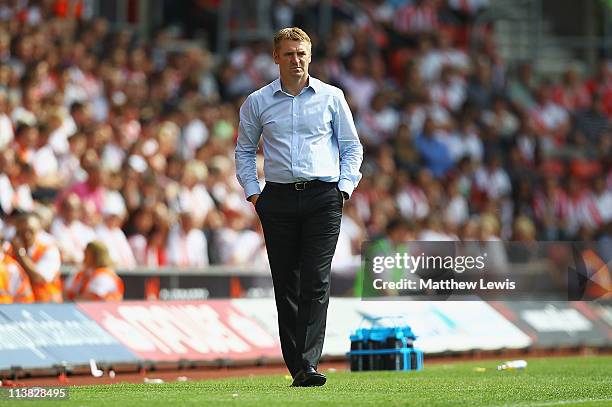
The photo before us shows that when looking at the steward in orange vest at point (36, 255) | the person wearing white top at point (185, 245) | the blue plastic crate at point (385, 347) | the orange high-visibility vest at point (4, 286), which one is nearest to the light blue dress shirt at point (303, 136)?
the blue plastic crate at point (385, 347)

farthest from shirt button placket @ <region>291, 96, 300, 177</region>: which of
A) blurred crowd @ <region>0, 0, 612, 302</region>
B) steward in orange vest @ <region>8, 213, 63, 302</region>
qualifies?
blurred crowd @ <region>0, 0, 612, 302</region>

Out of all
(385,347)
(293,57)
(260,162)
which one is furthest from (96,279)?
(260,162)

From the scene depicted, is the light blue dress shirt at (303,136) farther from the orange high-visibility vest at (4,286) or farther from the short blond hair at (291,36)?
the orange high-visibility vest at (4,286)

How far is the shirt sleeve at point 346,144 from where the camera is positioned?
10781 mm

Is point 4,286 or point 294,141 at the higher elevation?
point 294,141

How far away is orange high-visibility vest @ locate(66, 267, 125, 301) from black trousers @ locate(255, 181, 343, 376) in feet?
15.7

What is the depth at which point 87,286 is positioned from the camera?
50.4ft

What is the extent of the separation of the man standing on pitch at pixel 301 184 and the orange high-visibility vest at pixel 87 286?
15.7 ft

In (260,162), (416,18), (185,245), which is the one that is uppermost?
(416,18)

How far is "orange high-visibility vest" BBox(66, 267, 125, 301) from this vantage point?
15.3 m

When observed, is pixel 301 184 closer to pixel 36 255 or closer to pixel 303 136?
pixel 303 136

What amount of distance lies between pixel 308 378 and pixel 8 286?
15.8ft

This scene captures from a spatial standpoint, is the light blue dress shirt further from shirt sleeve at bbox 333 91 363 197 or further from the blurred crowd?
the blurred crowd

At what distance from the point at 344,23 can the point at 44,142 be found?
10.2m
